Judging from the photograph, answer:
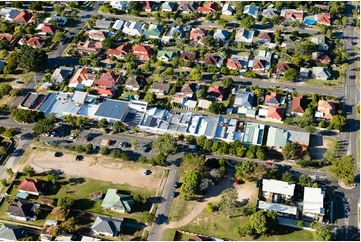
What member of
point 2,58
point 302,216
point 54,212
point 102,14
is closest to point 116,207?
point 54,212

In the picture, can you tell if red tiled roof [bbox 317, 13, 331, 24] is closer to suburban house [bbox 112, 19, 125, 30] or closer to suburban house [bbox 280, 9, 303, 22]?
suburban house [bbox 280, 9, 303, 22]

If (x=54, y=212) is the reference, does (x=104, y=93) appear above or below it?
above

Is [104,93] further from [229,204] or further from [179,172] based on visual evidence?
[229,204]

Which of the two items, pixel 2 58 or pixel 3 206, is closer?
pixel 3 206

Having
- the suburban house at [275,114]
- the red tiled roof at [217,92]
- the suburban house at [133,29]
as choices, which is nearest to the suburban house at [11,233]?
the red tiled roof at [217,92]

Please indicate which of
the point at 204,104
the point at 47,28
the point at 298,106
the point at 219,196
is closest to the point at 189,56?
the point at 204,104

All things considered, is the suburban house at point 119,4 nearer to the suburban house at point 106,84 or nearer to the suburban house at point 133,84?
the suburban house at point 106,84

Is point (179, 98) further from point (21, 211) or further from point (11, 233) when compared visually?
point (11, 233)
